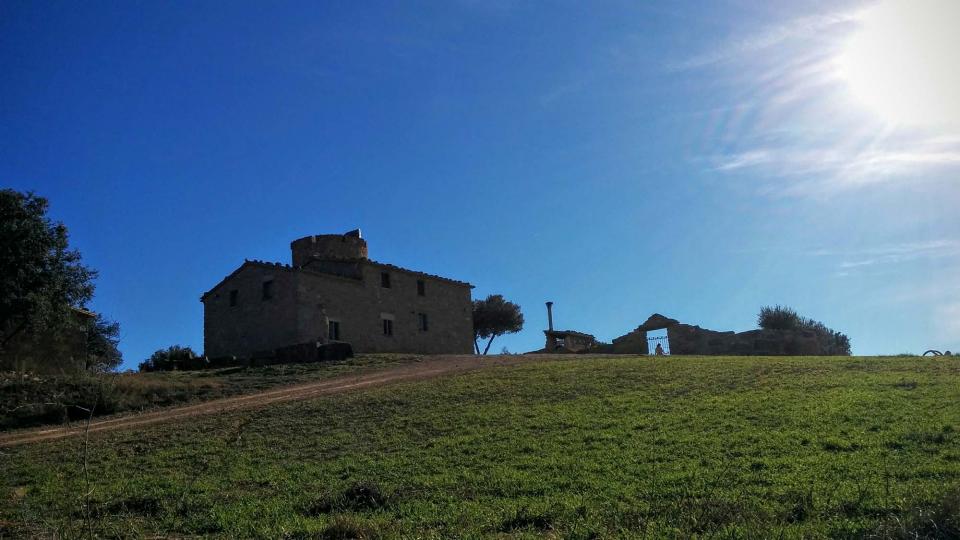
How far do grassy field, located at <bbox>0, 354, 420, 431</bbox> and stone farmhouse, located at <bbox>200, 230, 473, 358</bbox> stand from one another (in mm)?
9560

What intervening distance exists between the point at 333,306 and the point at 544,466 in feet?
107

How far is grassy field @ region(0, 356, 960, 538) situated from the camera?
9320 mm

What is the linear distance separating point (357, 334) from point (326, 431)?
90.6ft

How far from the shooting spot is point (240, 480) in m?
13.5

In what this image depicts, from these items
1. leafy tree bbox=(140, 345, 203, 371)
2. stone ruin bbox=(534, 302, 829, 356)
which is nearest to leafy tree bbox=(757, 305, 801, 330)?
stone ruin bbox=(534, 302, 829, 356)

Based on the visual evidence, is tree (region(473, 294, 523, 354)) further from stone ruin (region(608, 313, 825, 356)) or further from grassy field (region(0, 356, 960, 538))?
grassy field (region(0, 356, 960, 538))

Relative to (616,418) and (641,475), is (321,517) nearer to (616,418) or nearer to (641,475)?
(641,475)

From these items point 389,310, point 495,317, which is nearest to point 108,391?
point 389,310

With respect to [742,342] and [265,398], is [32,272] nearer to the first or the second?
[265,398]

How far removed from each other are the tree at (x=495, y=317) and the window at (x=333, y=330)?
24862 mm

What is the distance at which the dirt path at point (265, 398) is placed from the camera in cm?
2038

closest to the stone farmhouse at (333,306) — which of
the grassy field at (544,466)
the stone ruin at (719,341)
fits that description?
the stone ruin at (719,341)

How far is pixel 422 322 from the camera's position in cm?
4975

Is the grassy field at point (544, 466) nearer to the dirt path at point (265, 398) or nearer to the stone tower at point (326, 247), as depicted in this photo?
the dirt path at point (265, 398)
